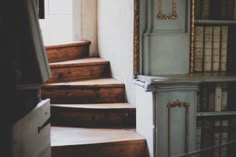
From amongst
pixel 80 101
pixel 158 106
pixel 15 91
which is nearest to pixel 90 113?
pixel 80 101

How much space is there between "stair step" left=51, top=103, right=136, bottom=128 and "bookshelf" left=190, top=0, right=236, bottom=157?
23.6 inches

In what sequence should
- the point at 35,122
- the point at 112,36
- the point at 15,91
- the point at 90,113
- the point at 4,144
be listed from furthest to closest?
the point at 112,36 → the point at 90,113 → the point at 35,122 → the point at 15,91 → the point at 4,144

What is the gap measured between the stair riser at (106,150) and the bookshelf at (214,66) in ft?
1.38

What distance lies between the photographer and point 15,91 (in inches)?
62.1

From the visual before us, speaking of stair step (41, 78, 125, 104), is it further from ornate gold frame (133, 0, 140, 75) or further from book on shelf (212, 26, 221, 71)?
book on shelf (212, 26, 221, 71)

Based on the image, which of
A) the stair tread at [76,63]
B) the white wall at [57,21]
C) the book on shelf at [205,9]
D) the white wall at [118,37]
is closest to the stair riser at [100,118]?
the white wall at [118,37]

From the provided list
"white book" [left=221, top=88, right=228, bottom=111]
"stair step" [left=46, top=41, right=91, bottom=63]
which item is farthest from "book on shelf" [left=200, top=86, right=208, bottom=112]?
"stair step" [left=46, top=41, right=91, bottom=63]

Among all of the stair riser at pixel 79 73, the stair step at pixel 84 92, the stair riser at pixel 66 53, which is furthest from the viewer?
the stair riser at pixel 66 53

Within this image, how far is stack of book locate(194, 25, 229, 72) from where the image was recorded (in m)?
3.09

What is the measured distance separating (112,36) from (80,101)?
81 centimetres

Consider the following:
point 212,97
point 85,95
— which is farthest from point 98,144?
point 212,97

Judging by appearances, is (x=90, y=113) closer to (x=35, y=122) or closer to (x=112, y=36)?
(x=112, y=36)

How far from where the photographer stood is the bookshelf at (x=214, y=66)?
293 cm

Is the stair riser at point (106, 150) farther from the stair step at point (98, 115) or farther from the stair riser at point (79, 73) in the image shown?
the stair riser at point (79, 73)
